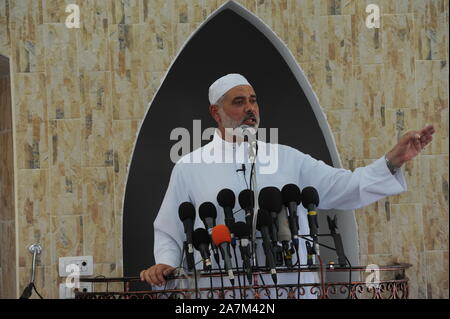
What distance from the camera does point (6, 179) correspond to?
17.0 feet

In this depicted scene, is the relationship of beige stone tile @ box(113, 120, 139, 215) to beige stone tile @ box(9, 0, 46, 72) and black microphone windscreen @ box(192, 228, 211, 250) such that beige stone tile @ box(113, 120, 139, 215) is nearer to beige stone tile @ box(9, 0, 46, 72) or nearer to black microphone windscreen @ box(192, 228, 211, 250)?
beige stone tile @ box(9, 0, 46, 72)

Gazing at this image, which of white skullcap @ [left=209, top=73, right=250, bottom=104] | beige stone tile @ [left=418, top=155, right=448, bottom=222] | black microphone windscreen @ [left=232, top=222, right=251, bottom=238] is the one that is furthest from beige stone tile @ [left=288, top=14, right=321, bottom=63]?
black microphone windscreen @ [left=232, top=222, right=251, bottom=238]

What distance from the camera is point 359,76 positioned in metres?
4.52

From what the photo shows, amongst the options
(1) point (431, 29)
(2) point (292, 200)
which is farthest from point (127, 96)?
(1) point (431, 29)

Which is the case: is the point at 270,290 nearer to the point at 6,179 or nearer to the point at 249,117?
the point at 249,117

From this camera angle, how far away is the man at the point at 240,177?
3830mm

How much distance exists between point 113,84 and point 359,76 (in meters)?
1.49

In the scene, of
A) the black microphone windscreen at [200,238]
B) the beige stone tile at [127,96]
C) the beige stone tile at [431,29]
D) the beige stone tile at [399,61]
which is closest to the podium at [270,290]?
the black microphone windscreen at [200,238]

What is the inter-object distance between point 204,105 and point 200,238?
1415 mm

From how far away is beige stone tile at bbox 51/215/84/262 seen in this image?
173 inches

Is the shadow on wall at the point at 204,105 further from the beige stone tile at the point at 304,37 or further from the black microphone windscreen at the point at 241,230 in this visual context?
the black microphone windscreen at the point at 241,230

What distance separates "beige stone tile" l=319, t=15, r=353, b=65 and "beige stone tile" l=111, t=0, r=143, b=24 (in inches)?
44.0
